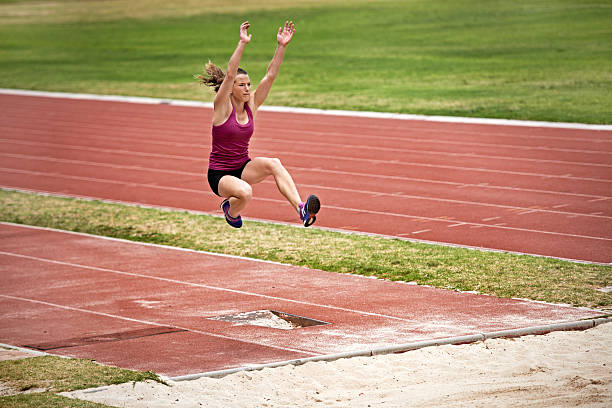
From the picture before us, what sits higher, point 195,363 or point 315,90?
point 315,90

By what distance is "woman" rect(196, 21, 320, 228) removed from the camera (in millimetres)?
7531

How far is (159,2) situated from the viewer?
56.4 metres

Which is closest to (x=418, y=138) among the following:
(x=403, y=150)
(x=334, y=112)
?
(x=403, y=150)

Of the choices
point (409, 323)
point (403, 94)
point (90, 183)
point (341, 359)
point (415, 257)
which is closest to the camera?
point (341, 359)

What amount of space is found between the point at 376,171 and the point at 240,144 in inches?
330

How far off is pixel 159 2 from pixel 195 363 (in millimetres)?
50930

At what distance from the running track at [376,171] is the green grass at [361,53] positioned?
9.86 ft

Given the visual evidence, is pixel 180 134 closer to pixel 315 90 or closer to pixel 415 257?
pixel 315 90

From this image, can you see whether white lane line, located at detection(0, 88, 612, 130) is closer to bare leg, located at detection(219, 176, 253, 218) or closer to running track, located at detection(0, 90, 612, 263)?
running track, located at detection(0, 90, 612, 263)

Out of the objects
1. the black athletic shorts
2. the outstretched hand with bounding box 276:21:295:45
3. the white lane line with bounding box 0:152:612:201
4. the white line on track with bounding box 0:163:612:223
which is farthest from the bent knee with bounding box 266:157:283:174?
the white lane line with bounding box 0:152:612:201

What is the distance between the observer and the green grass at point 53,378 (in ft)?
21.1

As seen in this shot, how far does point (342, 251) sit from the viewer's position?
36.8 feet

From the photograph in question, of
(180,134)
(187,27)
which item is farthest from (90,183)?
(187,27)

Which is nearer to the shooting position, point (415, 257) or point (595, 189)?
point (415, 257)
